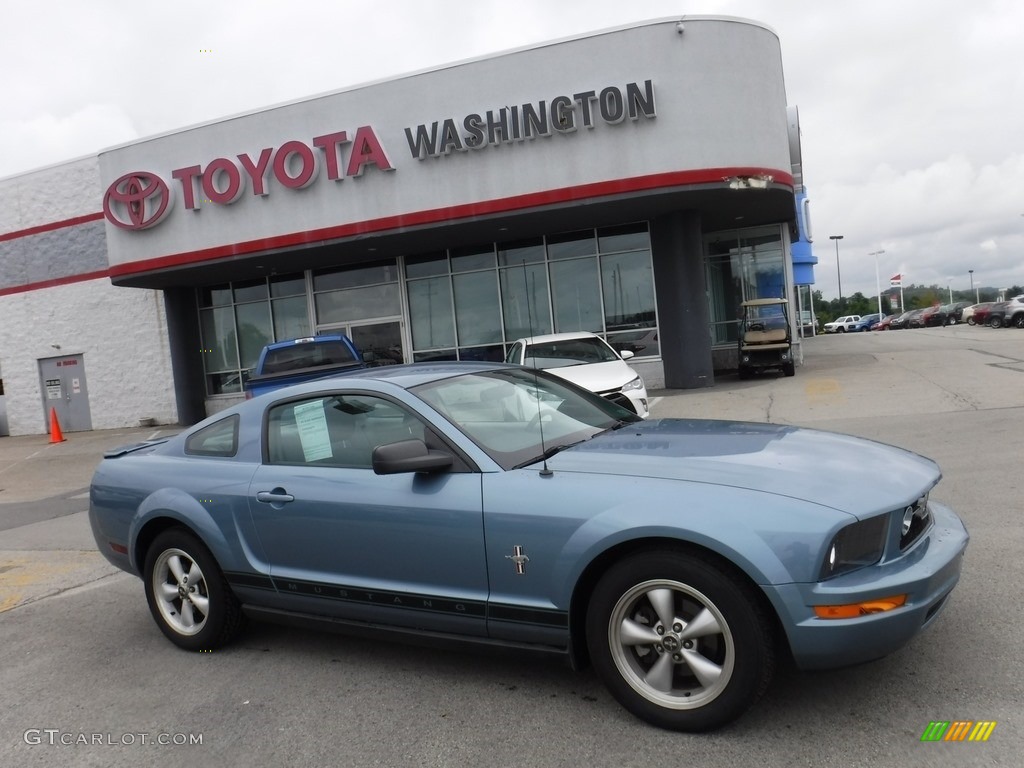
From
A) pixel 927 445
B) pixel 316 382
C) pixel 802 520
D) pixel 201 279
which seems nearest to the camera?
pixel 802 520

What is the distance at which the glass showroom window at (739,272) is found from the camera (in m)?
21.0

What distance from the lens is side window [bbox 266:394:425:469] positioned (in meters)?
3.87

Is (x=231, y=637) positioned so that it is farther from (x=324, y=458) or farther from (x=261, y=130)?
(x=261, y=130)

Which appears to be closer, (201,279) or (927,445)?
(927,445)

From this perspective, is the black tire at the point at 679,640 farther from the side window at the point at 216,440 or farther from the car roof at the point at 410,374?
the side window at the point at 216,440

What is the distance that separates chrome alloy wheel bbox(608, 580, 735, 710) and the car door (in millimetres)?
639

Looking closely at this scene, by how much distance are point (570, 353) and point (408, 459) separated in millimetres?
8893

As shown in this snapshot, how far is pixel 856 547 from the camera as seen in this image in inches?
112

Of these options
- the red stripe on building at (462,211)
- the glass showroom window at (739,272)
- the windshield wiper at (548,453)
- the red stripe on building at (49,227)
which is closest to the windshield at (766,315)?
the glass showroom window at (739,272)

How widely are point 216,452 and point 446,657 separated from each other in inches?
68.4

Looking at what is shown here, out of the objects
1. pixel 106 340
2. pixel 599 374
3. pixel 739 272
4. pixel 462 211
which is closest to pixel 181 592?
pixel 599 374

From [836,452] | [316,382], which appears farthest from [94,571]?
[836,452]

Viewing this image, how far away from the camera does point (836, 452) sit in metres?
3.46

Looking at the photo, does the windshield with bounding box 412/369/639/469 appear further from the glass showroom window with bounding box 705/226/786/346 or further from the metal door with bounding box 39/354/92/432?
the metal door with bounding box 39/354/92/432
